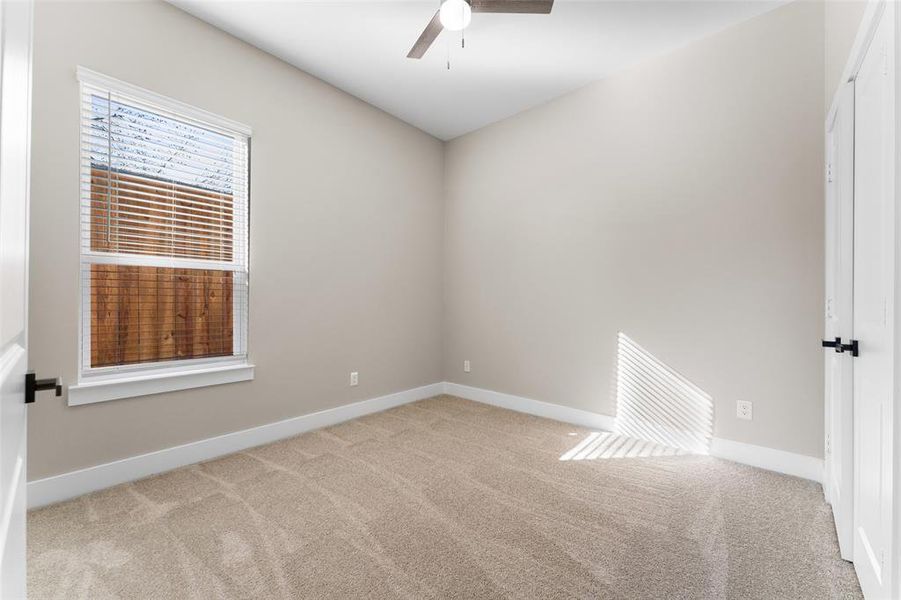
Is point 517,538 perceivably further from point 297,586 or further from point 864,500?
point 864,500

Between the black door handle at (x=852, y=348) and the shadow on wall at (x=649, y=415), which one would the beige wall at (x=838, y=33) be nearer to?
the black door handle at (x=852, y=348)

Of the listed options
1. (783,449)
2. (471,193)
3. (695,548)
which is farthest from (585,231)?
(695,548)

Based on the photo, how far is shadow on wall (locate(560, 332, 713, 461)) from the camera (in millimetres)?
2781

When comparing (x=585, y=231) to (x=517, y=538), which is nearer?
(x=517, y=538)

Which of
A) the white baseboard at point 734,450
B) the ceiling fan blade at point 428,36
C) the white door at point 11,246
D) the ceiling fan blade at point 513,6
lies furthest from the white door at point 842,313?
the white door at point 11,246

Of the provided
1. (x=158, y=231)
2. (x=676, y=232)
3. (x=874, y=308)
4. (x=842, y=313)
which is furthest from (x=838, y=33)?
(x=158, y=231)

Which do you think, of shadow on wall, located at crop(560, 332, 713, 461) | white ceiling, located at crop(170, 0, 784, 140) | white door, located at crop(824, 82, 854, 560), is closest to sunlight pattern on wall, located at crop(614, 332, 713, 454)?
shadow on wall, located at crop(560, 332, 713, 461)

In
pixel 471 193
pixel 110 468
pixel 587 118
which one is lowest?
pixel 110 468

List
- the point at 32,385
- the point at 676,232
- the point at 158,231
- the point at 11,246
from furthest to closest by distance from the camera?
the point at 676,232
the point at 158,231
the point at 32,385
the point at 11,246

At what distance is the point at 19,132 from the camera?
615mm

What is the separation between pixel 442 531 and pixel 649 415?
6.21 feet

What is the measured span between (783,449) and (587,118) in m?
2.72

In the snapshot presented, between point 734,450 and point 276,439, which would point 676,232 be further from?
point 276,439

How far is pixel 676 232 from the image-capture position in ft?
9.52
